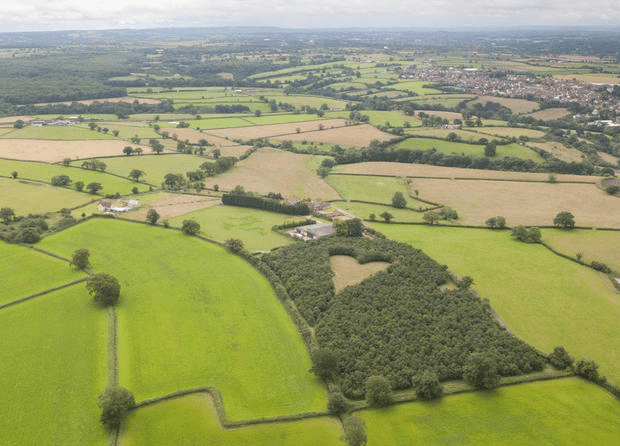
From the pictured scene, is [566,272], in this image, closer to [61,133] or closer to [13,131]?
[61,133]

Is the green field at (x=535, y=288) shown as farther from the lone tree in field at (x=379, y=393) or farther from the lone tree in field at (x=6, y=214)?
the lone tree in field at (x=6, y=214)

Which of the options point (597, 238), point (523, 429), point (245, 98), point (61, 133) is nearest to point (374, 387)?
point (523, 429)

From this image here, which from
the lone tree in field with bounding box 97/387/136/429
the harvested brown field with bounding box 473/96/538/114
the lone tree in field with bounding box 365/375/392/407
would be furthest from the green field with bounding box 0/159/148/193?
the harvested brown field with bounding box 473/96/538/114

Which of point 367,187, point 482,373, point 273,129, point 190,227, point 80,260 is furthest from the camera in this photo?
point 273,129

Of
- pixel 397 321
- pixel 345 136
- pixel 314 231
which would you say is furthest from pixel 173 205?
pixel 345 136

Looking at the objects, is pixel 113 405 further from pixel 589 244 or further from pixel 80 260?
pixel 589 244
